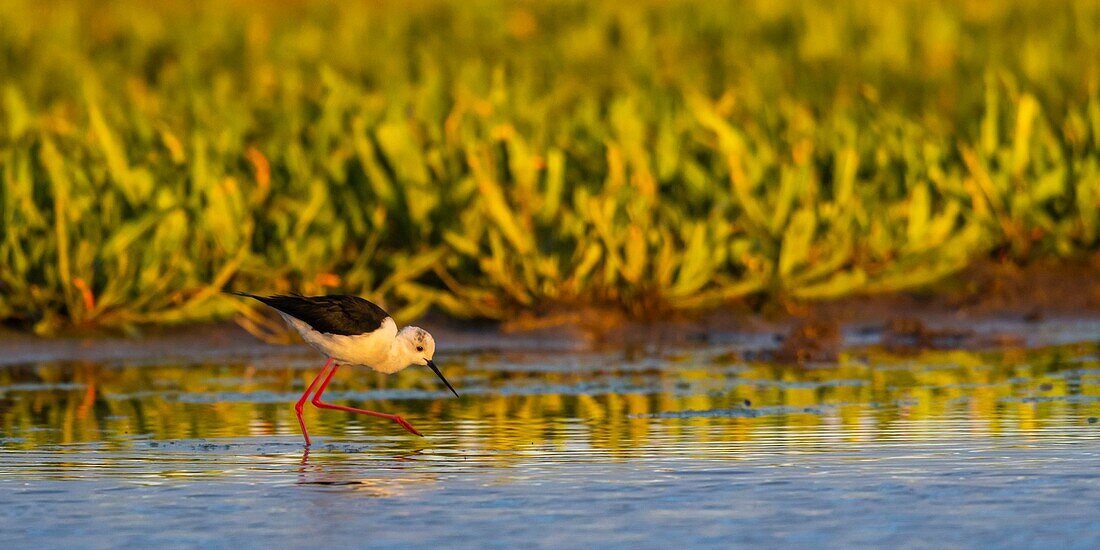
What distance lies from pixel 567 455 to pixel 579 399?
1.85 metres

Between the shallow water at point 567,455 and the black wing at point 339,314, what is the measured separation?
391 mm

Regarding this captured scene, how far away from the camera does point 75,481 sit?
682 cm

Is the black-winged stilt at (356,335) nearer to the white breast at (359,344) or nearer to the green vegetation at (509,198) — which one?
the white breast at (359,344)

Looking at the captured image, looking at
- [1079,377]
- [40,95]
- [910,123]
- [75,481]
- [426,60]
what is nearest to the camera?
[75,481]

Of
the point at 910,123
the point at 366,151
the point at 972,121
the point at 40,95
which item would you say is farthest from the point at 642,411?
the point at 40,95

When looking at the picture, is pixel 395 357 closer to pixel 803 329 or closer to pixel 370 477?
pixel 370 477

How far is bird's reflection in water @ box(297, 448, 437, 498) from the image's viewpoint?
22.1 feet

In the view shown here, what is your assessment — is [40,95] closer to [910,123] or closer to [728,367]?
[910,123]

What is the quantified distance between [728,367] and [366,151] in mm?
3024

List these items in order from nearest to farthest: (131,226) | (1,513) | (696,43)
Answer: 1. (1,513)
2. (131,226)
3. (696,43)

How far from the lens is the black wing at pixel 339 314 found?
27.5 feet

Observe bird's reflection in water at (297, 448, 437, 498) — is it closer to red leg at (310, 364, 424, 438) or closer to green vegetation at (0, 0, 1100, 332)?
red leg at (310, 364, 424, 438)

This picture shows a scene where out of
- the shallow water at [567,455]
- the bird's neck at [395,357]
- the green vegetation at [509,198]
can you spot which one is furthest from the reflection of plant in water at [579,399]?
the green vegetation at [509,198]

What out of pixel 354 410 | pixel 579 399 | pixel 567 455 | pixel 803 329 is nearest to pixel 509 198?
pixel 803 329
